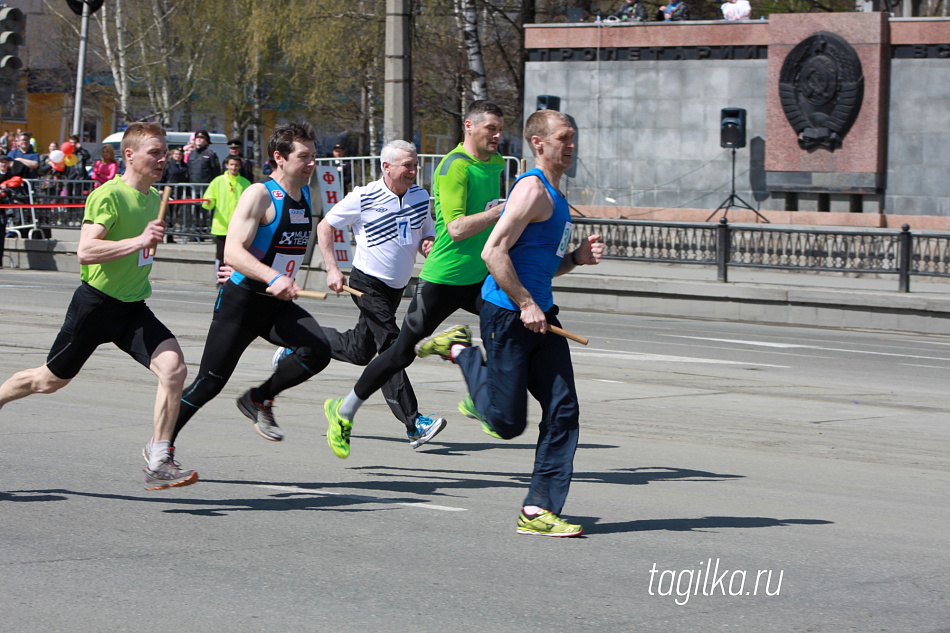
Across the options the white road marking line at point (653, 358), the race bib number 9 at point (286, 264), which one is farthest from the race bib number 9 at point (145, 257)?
the white road marking line at point (653, 358)

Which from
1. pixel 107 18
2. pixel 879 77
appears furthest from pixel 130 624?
pixel 107 18

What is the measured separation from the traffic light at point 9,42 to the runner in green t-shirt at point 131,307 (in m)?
12.7

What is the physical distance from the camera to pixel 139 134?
6258 millimetres

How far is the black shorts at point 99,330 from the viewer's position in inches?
246

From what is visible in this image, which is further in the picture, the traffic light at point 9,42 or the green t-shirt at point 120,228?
the traffic light at point 9,42

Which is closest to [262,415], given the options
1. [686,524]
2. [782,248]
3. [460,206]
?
[460,206]

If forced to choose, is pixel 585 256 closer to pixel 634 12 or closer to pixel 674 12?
pixel 674 12

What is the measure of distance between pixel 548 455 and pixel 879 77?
2233cm

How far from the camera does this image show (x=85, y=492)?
6.51 metres

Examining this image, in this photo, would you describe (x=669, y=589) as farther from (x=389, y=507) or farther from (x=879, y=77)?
(x=879, y=77)

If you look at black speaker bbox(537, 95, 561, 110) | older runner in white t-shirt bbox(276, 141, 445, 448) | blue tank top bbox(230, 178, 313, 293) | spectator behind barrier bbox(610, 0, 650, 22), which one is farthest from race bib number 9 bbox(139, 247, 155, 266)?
spectator behind barrier bbox(610, 0, 650, 22)

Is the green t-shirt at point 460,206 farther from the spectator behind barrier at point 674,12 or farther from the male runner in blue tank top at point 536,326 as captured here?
the spectator behind barrier at point 674,12

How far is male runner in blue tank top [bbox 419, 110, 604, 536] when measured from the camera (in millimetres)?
5645

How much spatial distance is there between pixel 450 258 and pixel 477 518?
1.83 meters
